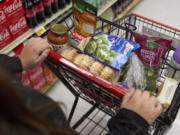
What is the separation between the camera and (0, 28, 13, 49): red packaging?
62.0 inches

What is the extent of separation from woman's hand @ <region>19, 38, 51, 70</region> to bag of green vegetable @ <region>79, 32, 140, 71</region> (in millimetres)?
198

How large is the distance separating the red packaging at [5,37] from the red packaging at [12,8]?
106 millimetres

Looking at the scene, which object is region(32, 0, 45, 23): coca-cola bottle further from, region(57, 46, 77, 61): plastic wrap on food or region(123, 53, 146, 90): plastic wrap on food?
region(123, 53, 146, 90): plastic wrap on food

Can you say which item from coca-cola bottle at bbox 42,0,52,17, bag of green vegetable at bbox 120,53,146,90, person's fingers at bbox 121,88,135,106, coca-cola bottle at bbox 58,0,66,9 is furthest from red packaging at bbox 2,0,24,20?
person's fingers at bbox 121,88,135,106

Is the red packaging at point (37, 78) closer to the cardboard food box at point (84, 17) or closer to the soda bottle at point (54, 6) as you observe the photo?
the soda bottle at point (54, 6)

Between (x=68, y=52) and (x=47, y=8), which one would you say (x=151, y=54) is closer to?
(x=68, y=52)

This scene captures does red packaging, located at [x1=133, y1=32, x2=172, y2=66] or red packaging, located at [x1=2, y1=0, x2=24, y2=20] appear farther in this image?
red packaging, located at [x1=2, y1=0, x2=24, y2=20]

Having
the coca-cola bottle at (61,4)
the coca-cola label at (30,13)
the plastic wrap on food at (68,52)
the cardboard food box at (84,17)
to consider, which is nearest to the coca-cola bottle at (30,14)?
the coca-cola label at (30,13)

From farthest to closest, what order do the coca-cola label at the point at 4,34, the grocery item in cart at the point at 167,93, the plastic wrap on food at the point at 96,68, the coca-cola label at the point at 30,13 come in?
the coca-cola label at the point at 30,13 < the coca-cola label at the point at 4,34 < the plastic wrap on food at the point at 96,68 < the grocery item in cart at the point at 167,93

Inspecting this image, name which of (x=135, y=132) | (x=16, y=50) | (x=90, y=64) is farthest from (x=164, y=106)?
(x=16, y=50)

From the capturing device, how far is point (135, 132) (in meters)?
0.84

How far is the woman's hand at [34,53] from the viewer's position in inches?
41.7

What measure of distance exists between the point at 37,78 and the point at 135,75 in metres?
1.11

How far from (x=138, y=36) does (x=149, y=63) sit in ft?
0.51
